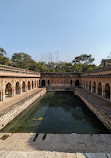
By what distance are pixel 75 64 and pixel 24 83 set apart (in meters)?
25.7

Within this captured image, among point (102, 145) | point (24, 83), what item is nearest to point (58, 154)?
point (102, 145)

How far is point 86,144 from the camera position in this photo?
5.49 metres

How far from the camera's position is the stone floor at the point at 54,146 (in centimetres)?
450

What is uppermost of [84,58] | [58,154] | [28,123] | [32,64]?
[84,58]

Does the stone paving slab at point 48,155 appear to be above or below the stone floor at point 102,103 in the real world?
below

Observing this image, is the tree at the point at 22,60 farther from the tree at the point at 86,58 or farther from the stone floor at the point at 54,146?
the stone floor at the point at 54,146

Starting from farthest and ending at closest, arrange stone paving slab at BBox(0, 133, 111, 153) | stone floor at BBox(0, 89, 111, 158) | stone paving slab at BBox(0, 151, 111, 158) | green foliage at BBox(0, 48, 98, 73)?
green foliage at BBox(0, 48, 98, 73), stone paving slab at BBox(0, 133, 111, 153), stone floor at BBox(0, 89, 111, 158), stone paving slab at BBox(0, 151, 111, 158)

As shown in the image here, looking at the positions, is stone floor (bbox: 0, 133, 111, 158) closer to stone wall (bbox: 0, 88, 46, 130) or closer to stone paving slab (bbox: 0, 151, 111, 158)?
stone paving slab (bbox: 0, 151, 111, 158)

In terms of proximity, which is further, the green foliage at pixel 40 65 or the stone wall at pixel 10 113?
the green foliage at pixel 40 65

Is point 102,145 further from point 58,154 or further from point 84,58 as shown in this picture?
point 84,58

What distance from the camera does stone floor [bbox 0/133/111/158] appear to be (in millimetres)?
4500

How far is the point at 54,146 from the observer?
539 cm

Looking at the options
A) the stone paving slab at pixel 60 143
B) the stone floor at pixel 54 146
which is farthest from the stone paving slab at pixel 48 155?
the stone paving slab at pixel 60 143

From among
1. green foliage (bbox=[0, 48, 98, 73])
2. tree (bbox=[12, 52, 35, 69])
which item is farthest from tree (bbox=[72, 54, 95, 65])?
tree (bbox=[12, 52, 35, 69])
